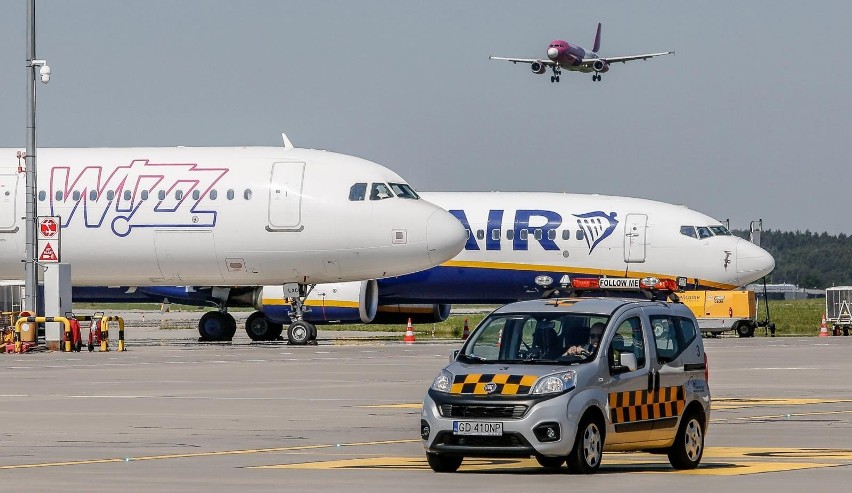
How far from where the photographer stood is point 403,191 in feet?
151

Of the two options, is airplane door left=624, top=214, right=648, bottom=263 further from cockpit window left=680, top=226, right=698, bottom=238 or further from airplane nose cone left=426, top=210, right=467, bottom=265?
airplane nose cone left=426, top=210, right=467, bottom=265

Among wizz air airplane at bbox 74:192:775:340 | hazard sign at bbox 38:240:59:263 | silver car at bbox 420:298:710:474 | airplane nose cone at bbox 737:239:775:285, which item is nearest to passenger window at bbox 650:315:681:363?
silver car at bbox 420:298:710:474

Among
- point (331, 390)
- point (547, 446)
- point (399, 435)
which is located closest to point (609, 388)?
point (547, 446)

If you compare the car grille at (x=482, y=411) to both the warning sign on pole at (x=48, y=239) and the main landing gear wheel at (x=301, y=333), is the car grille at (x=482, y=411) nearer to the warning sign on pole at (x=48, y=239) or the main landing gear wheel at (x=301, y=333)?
the warning sign on pole at (x=48, y=239)

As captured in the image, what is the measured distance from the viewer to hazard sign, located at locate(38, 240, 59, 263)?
1748 inches

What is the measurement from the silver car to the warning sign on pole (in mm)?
28700

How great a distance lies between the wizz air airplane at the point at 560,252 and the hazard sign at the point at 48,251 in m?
5.81

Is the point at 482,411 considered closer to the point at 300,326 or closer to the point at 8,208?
the point at 300,326

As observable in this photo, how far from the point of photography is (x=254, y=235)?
45375 mm

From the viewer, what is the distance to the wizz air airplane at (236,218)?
148 ft

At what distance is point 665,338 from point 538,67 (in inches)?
2966

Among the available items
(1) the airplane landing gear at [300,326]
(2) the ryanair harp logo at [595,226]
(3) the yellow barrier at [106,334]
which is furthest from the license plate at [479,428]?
(2) the ryanair harp logo at [595,226]

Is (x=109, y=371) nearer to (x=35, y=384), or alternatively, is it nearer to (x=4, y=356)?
(x=35, y=384)

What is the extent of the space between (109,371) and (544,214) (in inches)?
814
